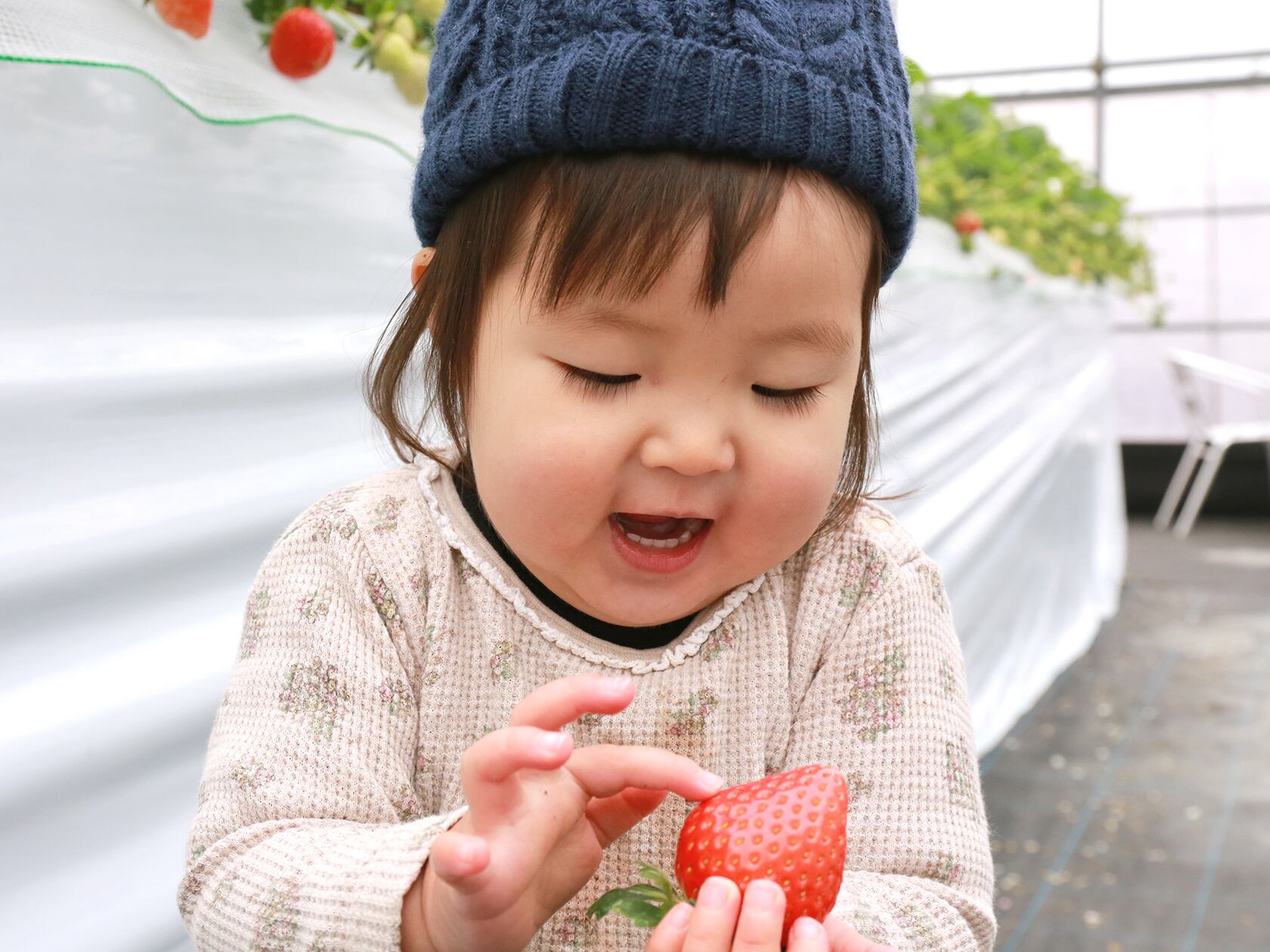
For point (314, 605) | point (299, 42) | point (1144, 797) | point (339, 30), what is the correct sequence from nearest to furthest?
1. point (314, 605)
2. point (299, 42)
3. point (339, 30)
4. point (1144, 797)

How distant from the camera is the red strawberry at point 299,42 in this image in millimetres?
1184

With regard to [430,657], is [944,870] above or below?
below

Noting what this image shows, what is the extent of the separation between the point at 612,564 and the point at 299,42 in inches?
27.6

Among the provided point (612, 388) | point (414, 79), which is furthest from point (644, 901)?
point (414, 79)

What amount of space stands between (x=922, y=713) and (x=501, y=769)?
1.19ft

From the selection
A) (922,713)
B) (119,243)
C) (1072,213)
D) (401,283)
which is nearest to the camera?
(922,713)

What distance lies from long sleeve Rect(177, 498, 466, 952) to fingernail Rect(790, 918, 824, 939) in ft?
0.67

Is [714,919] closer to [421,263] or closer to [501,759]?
[501,759]

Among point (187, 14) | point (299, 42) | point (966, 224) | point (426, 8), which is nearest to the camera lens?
point (187, 14)

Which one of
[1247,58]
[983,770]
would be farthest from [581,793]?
[1247,58]

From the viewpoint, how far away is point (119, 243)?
3.40ft

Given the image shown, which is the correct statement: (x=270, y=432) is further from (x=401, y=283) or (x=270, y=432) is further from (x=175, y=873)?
(x=175, y=873)

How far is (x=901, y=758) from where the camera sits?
865 mm

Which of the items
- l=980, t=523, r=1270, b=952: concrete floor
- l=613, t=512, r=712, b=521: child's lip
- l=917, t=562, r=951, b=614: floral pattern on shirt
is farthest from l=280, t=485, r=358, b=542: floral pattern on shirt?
l=980, t=523, r=1270, b=952: concrete floor
